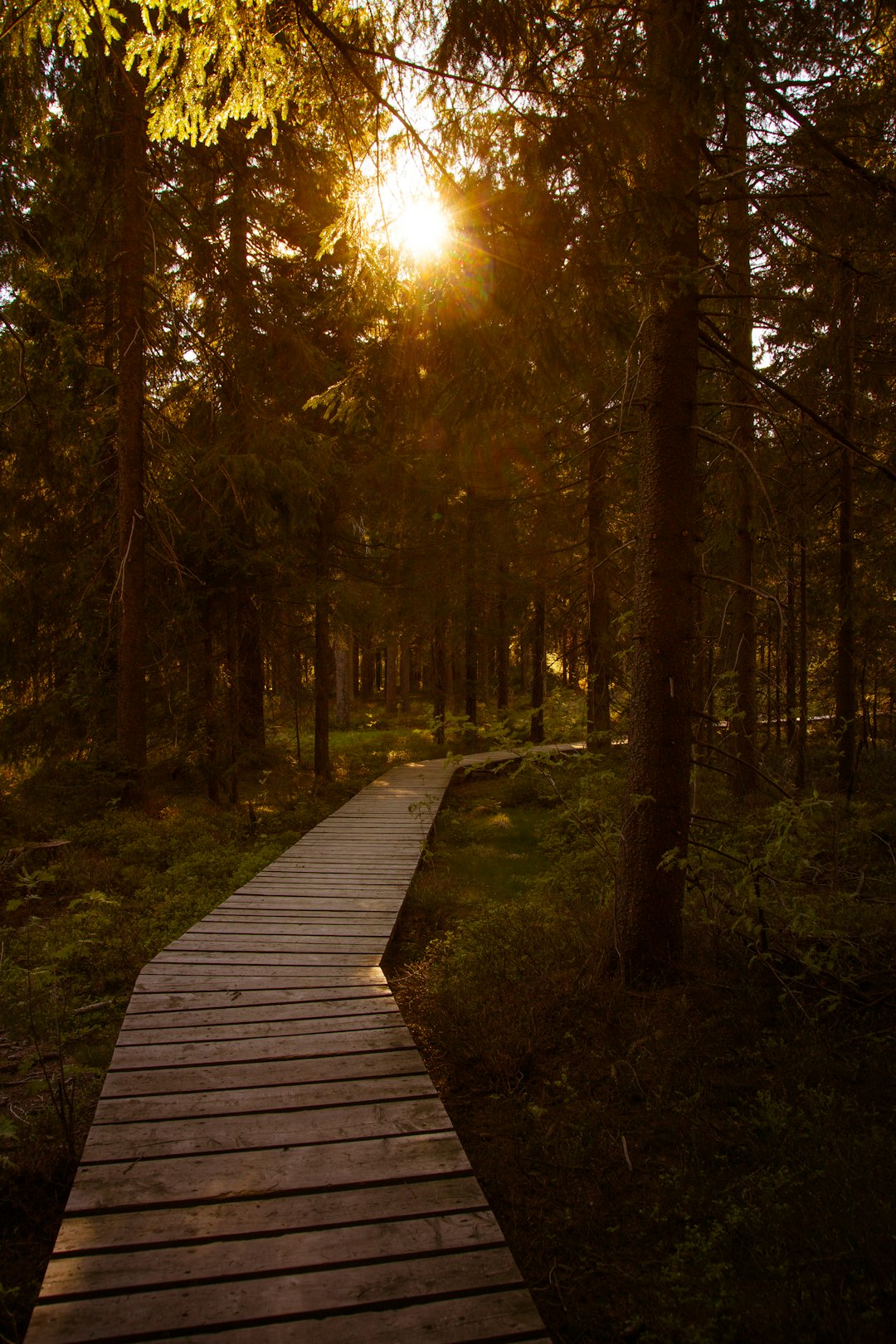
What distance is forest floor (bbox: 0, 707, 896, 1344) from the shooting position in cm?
263

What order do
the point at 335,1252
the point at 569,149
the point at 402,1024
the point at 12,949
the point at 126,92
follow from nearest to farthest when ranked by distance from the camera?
the point at 335,1252 < the point at 569,149 < the point at 402,1024 < the point at 12,949 < the point at 126,92

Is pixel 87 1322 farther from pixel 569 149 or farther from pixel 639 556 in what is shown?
pixel 569 149

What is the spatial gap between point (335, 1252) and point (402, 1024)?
1.83 m

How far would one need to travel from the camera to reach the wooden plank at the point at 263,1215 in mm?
2656

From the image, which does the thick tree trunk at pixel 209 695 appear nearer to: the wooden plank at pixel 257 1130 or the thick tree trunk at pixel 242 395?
the thick tree trunk at pixel 242 395

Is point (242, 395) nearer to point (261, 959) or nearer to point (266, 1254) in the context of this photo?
point (261, 959)

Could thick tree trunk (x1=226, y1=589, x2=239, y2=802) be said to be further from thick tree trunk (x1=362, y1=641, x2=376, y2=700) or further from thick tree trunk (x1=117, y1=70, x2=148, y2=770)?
thick tree trunk (x1=362, y1=641, x2=376, y2=700)

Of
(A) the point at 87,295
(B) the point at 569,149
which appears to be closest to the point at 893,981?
(B) the point at 569,149

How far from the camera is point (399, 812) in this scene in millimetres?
11406

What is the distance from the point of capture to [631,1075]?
3.92m

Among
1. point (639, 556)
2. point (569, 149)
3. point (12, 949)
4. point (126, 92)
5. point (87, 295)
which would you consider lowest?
point (12, 949)

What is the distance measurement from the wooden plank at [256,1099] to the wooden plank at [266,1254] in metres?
0.85

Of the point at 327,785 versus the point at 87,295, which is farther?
the point at 327,785

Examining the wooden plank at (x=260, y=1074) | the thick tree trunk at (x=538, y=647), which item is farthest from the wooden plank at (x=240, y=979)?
the thick tree trunk at (x=538, y=647)
